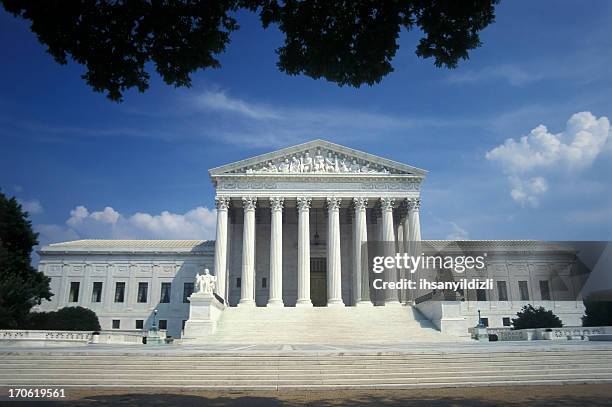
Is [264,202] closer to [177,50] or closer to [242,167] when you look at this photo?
[242,167]

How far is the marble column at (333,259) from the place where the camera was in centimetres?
4303

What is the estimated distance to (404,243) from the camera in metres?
48.0

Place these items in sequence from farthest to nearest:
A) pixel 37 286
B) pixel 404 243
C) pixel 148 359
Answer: pixel 404 243, pixel 37 286, pixel 148 359

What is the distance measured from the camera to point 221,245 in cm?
4434

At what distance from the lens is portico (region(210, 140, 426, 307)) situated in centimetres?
4378

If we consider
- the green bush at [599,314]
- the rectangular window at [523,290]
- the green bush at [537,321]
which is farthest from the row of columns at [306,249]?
the rectangular window at [523,290]

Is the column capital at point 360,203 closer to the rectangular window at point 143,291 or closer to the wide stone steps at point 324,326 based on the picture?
the wide stone steps at point 324,326

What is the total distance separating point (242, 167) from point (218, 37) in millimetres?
36625

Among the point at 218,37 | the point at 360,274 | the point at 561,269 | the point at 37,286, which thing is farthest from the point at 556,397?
the point at 561,269

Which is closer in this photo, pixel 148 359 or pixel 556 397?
pixel 556 397

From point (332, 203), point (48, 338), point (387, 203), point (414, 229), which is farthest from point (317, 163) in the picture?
point (48, 338)

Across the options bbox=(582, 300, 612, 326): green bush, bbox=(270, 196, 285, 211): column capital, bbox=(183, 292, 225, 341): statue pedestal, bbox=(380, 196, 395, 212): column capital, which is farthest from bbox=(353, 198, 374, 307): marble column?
bbox=(582, 300, 612, 326): green bush

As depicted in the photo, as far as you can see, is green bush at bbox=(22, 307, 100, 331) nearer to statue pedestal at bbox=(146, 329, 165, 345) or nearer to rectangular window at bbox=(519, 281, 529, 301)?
statue pedestal at bbox=(146, 329, 165, 345)

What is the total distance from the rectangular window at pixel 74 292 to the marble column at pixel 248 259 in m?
21.9
